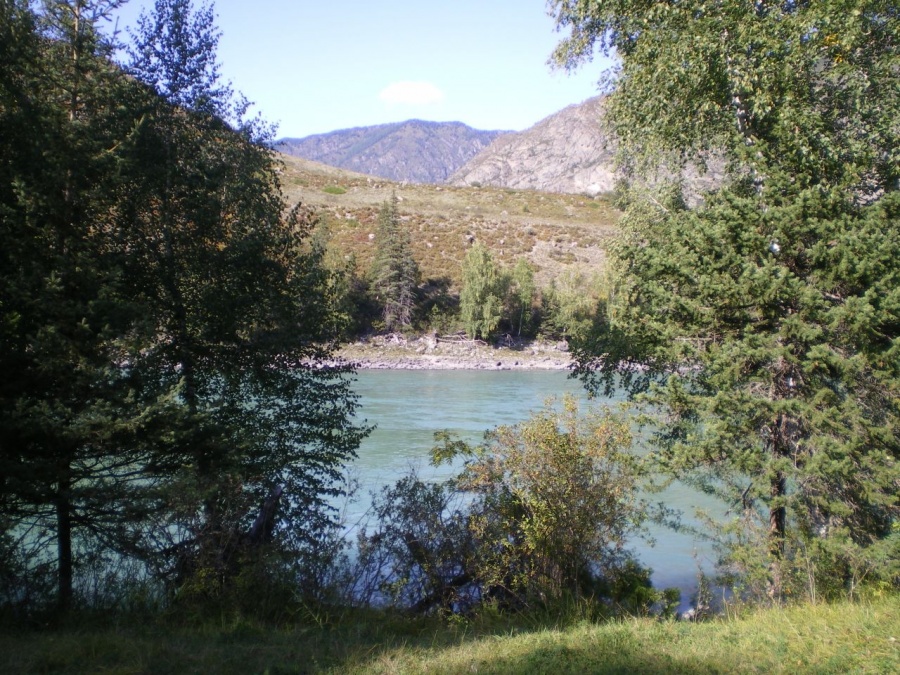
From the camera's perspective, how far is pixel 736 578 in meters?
7.24

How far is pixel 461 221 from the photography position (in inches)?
2869

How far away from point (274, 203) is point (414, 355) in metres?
36.4

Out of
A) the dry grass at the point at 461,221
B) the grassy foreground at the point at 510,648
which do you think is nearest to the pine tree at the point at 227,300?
the grassy foreground at the point at 510,648

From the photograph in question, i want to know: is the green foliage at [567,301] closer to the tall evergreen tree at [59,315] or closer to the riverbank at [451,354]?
the riverbank at [451,354]

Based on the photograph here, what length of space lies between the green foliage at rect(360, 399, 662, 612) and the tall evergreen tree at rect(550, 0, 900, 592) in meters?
0.91

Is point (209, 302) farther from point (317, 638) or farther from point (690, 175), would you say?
point (690, 175)

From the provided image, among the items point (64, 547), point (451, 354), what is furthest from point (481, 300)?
point (64, 547)

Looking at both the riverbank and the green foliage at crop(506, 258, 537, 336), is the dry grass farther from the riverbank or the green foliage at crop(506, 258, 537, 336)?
the riverbank

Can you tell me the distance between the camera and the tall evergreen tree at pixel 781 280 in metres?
6.30

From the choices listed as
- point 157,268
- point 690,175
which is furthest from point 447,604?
point 690,175

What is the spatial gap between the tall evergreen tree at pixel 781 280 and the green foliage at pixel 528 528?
91 centimetres

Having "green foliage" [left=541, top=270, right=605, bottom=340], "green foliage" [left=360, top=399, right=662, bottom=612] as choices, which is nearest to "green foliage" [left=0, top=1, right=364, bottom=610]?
"green foliage" [left=360, top=399, right=662, bottom=612]

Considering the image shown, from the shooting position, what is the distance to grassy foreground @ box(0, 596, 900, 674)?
4441 millimetres

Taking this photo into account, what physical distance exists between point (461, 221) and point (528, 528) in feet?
224
